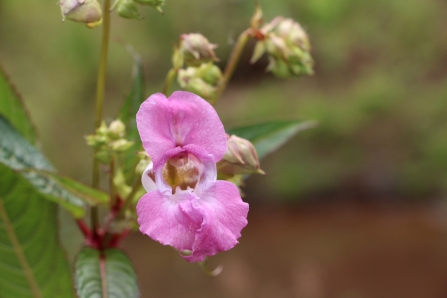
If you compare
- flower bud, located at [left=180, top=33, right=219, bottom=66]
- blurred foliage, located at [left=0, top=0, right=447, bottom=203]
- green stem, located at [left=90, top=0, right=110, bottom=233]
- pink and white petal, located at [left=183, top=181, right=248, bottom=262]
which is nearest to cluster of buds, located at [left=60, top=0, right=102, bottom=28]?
green stem, located at [left=90, top=0, right=110, bottom=233]

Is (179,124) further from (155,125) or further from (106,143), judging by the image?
(106,143)

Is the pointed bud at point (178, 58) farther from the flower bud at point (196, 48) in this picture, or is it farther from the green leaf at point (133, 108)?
the green leaf at point (133, 108)

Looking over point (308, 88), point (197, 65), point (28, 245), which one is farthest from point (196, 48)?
point (308, 88)

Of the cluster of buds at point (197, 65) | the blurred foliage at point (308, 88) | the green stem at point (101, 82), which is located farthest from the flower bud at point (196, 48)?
the blurred foliage at point (308, 88)

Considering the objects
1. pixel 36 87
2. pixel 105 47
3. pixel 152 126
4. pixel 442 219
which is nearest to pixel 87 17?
pixel 105 47

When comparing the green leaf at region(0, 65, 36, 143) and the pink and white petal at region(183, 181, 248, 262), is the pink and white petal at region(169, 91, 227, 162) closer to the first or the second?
the pink and white petal at region(183, 181, 248, 262)
